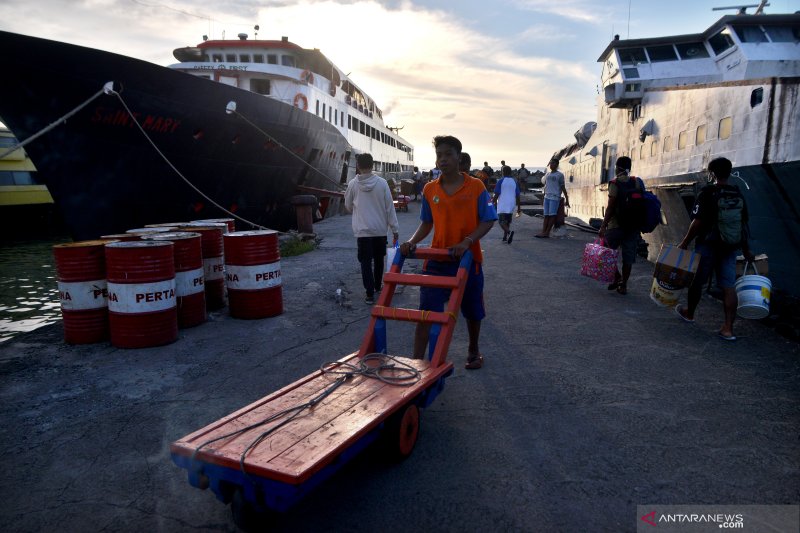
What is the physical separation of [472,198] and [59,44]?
924cm

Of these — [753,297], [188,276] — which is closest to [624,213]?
[753,297]

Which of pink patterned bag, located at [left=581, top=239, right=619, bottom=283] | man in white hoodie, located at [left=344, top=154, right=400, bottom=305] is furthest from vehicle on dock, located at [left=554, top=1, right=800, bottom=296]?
man in white hoodie, located at [left=344, top=154, right=400, bottom=305]

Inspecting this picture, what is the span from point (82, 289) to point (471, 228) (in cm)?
418

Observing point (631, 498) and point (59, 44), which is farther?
point (59, 44)

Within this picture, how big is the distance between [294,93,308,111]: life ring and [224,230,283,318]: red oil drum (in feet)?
44.0

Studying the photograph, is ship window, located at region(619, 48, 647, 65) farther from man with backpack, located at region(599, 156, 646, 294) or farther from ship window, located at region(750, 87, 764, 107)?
man with backpack, located at region(599, 156, 646, 294)

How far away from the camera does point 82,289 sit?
5.38 metres

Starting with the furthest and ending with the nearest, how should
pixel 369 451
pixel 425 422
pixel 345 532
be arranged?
pixel 425 422
pixel 369 451
pixel 345 532

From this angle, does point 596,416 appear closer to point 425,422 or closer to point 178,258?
point 425,422

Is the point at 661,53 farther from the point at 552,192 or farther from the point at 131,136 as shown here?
the point at 131,136

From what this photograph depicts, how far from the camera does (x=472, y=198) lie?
415 cm

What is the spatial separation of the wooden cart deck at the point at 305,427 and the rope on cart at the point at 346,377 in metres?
0.02

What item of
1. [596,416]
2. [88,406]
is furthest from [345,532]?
[88,406]

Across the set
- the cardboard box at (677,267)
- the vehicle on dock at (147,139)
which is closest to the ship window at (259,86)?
the vehicle on dock at (147,139)
